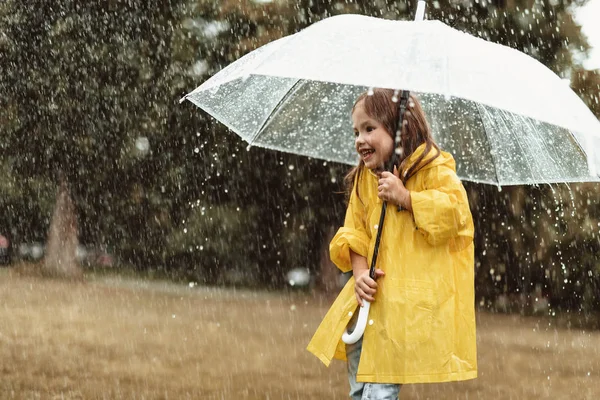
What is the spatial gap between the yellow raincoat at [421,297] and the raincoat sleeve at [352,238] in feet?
0.21

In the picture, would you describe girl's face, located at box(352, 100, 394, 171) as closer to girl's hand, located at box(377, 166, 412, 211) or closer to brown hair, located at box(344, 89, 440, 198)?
brown hair, located at box(344, 89, 440, 198)

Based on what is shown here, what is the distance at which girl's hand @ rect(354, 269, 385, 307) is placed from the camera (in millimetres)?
3123

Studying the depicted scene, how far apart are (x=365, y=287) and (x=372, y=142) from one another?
56 cm

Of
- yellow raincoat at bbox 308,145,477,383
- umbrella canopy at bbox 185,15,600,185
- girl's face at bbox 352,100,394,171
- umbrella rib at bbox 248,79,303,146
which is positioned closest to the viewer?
umbrella canopy at bbox 185,15,600,185

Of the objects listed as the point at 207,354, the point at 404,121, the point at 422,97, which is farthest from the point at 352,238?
the point at 207,354

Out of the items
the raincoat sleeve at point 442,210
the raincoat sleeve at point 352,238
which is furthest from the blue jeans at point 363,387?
the raincoat sleeve at point 442,210

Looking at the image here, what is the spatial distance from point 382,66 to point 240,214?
14.1m

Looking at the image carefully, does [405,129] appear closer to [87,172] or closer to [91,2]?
[91,2]

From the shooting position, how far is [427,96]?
402cm

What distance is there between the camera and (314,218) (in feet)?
47.6

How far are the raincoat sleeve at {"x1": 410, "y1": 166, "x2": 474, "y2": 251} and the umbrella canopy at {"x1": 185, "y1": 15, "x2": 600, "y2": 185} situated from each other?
0.32 m

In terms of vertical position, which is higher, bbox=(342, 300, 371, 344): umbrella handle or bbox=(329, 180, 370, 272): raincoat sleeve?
bbox=(329, 180, 370, 272): raincoat sleeve

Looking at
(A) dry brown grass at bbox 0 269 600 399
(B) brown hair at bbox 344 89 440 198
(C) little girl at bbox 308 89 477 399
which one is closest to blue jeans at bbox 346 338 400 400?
(C) little girl at bbox 308 89 477 399

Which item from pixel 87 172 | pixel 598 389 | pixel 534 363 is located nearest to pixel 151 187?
pixel 87 172
